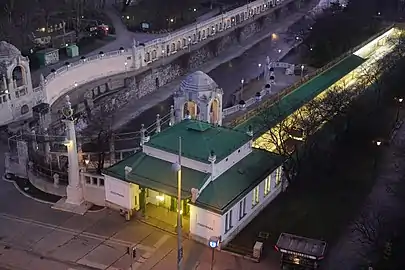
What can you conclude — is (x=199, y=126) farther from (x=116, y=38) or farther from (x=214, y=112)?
(x=116, y=38)

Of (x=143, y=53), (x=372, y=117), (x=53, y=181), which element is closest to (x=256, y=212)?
(x=53, y=181)

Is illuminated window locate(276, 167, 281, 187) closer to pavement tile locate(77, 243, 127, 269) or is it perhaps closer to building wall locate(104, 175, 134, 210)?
building wall locate(104, 175, 134, 210)

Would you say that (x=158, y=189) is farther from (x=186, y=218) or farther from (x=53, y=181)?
(x=53, y=181)

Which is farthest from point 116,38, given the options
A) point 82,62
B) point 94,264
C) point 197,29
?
point 94,264

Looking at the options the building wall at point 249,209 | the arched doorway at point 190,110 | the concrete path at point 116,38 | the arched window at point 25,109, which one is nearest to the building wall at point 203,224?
the building wall at point 249,209

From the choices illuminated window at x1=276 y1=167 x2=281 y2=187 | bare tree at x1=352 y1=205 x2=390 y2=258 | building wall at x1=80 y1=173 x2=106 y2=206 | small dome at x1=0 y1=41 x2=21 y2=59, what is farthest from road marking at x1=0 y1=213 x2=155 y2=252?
small dome at x1=0 y1=41 x2=21 y2=59

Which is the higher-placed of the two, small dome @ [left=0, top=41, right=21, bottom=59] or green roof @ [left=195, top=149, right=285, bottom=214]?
small dome @ [left=0, top=41, right=21, bottom=59]
